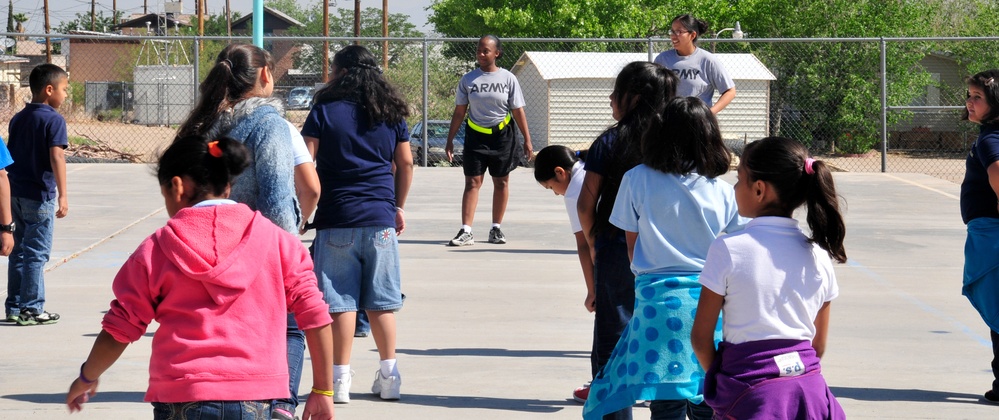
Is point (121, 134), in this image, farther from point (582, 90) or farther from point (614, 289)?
point (614, 289)

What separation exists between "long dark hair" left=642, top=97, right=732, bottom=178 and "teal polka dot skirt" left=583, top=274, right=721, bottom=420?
377mm

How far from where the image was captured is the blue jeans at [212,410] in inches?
112

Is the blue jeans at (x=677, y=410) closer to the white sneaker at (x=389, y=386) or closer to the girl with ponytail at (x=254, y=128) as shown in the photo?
the girl with ponytail at (x=254, y=128)

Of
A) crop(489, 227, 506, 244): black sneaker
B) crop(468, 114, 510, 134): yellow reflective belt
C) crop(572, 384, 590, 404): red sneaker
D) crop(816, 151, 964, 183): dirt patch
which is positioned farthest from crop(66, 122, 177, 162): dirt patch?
crop(572, 384, 590, 404): red sneaker

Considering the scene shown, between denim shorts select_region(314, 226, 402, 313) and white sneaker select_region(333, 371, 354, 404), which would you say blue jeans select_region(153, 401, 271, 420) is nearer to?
denim shorts select_region(314, 226, 402, 313)

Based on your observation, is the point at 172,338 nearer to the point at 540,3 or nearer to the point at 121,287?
the point at 121,287

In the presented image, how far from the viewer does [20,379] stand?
18.2 ft

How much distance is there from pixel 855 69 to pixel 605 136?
25.7 meters

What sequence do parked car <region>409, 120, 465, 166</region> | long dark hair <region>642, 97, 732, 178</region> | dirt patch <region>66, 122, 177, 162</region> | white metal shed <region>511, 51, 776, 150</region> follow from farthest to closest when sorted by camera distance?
dirt patch <region>66, 122, 177, 162</region>, white metal shed <region>511, 51, 776, 150</region>, parked car <region>409, 120, 465, 166</region>, long dark hair <region>642, 97, 732, 178</region>

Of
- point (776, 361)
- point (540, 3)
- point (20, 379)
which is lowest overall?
point (20, 379)

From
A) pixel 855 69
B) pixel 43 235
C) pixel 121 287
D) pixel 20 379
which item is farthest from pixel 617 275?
pixel 855 69

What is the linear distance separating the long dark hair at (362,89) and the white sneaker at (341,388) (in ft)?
3.83

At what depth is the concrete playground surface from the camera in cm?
527

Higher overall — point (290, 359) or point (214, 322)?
point (214, 322)
